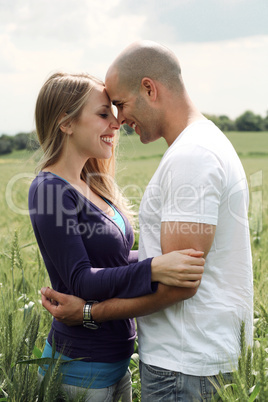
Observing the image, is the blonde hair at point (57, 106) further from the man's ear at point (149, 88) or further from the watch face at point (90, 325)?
the watch face at point (90, 325)

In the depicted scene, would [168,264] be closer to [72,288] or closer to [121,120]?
[72,288]

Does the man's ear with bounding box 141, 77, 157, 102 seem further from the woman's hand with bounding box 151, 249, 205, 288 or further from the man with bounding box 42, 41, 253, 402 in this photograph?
the woman's hand with bounding box 151, 249, 205, 288

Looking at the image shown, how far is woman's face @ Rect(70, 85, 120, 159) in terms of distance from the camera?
1963 millimetres

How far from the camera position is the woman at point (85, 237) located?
1.66m

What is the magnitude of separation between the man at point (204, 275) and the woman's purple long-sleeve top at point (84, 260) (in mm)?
63

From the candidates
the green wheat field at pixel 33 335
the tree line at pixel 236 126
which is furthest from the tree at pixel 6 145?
the green wheat field at pixel 33 335

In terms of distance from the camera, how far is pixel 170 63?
191 centimetres

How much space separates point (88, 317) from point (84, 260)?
21 cm

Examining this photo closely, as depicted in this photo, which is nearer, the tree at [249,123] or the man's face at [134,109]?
A: the man's face at [134,109]

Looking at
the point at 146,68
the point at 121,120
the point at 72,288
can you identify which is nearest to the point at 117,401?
the point at 72,288

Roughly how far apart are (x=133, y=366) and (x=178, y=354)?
1070mm

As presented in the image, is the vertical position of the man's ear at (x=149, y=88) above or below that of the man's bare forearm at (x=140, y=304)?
above

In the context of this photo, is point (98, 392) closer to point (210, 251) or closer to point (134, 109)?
point (210, 251)

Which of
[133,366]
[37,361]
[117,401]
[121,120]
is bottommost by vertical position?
[133,366]
